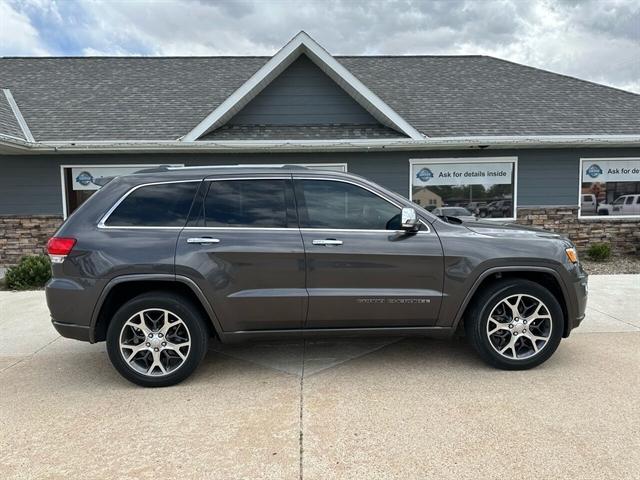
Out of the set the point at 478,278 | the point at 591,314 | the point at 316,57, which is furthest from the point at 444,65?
the point at 478,278

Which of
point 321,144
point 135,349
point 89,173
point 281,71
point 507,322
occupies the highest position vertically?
point 281,71

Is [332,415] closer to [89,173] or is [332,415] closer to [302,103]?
[302,103]

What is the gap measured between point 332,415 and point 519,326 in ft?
6.23

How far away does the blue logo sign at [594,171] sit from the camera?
1044 cm

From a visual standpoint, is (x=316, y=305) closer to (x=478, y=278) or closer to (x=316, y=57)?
(x=478, y=278)

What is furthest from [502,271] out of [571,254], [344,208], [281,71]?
[281,71]

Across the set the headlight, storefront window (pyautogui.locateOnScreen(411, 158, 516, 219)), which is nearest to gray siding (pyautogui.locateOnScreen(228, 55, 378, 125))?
storefront window (pyautogui.locateOnScreen(411, 158, 516, 219))

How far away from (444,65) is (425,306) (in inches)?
478

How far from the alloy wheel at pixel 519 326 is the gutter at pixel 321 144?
586 centimetres

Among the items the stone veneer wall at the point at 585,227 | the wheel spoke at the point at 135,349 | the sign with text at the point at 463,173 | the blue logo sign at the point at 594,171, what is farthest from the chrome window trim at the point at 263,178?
the blue logo sign at the point at 594,171

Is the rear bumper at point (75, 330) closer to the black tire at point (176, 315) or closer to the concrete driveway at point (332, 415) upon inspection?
the black tire at point (176, 315)

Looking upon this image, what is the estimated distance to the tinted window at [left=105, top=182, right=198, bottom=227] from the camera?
12.2 feet

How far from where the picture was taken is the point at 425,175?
1019cm

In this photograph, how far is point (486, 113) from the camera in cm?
1055
